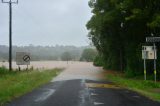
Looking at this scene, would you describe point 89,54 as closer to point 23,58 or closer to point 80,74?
point 23,58

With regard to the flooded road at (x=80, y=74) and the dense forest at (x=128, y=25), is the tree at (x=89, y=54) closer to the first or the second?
the flooded road at (x=80, y=74)

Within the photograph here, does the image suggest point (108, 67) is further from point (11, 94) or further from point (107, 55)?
point (11, 94)

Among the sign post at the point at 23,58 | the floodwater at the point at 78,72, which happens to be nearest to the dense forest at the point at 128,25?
the floodwater at the point at 78,72

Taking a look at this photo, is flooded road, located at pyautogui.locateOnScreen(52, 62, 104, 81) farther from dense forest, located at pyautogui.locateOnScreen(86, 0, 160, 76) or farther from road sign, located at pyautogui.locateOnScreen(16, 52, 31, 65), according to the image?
road sign, located at pyautogui.locateOnScreen(16, 52, 31, 65)

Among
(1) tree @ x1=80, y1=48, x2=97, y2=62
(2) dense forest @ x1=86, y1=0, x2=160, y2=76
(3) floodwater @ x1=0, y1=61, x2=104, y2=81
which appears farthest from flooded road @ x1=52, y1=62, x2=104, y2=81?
(1) tree @ x1=80, y1=48, x2=97, y2=62

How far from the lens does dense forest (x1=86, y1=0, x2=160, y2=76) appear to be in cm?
4650

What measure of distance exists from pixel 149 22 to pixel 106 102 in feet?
85.1

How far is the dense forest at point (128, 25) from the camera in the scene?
46.5m

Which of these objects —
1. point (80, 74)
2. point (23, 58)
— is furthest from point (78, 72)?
point (23, 58)

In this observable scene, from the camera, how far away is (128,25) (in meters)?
54.6

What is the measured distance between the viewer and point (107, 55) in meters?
77.9

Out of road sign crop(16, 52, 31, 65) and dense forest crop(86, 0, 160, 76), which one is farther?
road sign crop(16, 52, 31, 65)

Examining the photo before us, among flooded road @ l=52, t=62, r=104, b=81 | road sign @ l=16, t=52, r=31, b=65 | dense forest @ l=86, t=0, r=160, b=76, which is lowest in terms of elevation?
flooded road @ l=52, t=62, r=104, b=81

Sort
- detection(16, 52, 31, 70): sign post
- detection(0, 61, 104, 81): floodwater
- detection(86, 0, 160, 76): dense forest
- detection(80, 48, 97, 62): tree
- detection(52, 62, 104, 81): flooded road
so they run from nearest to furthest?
detection(86, 0, 160, 76): dense forest → detection(52, 62, 104, 81): flooded road → detection(0, 61, 104, 81): floodwater → detection(16, 52, 31, 70): sign post → detection(80, 48, 97, 62): tree
